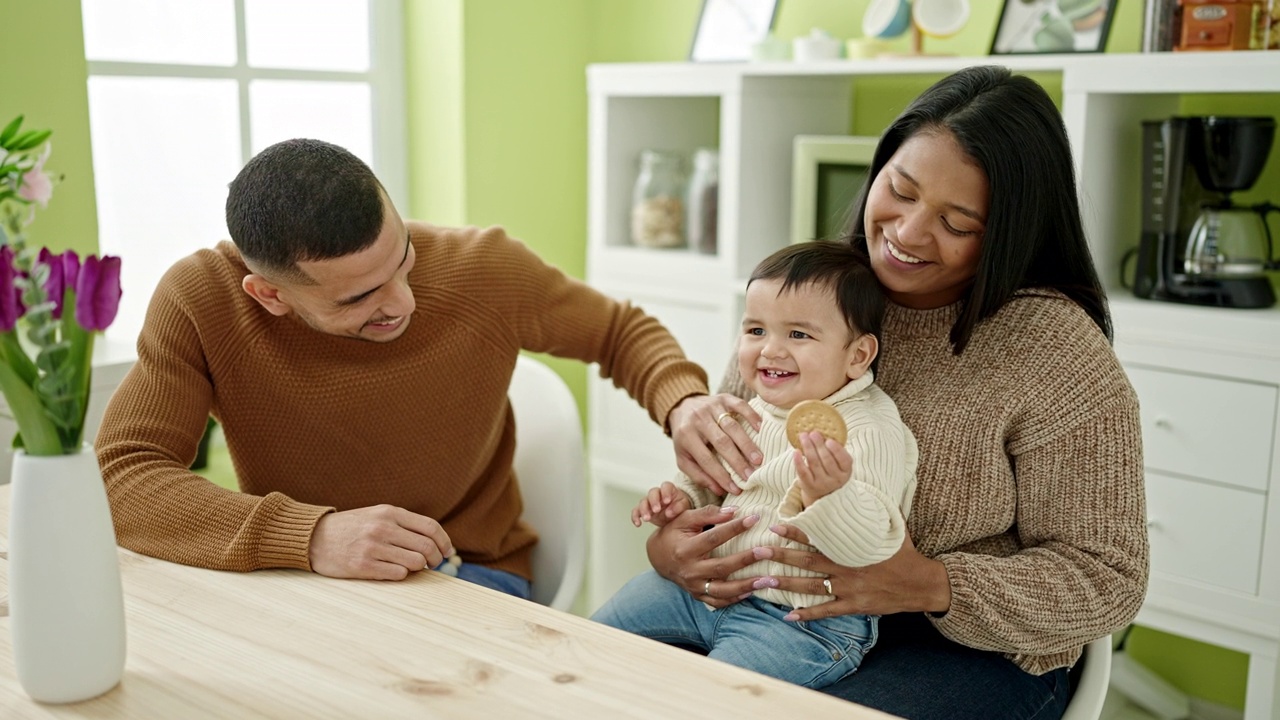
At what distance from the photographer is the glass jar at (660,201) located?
10.5 ft

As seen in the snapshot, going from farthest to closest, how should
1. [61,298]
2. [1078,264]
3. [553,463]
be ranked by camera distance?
1. [553,463]
2. [1078,264]
3. [61,298]

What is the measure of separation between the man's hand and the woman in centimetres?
35

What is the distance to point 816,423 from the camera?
1349 millimetres

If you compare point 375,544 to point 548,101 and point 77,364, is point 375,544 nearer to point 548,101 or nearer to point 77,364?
point 77,364

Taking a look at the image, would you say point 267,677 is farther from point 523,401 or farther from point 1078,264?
point 1078,264

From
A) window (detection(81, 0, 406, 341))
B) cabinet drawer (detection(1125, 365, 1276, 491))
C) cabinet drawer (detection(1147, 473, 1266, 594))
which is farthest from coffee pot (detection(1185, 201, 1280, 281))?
window (detection(81, 0, 406, 341))

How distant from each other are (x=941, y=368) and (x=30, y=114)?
5.98ft

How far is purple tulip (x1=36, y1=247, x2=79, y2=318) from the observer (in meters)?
1.01

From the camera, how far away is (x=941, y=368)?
1598mm

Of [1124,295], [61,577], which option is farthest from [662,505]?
[1124,295]

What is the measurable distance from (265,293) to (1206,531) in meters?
1.82

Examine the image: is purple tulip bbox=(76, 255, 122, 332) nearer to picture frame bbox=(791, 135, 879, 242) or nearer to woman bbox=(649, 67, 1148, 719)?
woman bbox=(649, 67, 1148, 719)

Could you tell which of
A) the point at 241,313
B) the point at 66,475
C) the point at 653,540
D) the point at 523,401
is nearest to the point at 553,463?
the point at 523,401

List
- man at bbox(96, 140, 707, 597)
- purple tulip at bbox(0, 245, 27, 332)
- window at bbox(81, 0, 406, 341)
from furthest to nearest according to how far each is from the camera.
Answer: window at bbox(81, 0, 406, 341) → man at bbox(96, 140, 707, 597) → purple tulip at bbox(0, 245, 27, 332)
